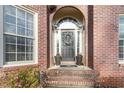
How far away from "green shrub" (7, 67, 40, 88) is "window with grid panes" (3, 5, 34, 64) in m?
0.40

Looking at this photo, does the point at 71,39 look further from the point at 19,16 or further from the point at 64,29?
the point at 19,16

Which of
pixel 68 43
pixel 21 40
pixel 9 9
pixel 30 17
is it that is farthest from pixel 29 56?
pixel 68 43

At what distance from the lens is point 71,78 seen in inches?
300

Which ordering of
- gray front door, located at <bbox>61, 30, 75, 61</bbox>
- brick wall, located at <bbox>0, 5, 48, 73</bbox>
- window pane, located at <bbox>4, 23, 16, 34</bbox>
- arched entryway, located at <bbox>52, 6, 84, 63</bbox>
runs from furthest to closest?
gray front door, located at <bbox>61, 30, 75, 61</bbox>, arched entryway, located at <bbox>52, 6, 84, 63</bbox>, brick wall, located at <bbox>0, 5, 48, 73</bbox>, window pane, located at <bbox>4, 23, 16, 34</bbox>

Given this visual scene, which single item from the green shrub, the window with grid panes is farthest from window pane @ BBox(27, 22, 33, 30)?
the green shrub

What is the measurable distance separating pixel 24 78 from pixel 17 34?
134cm

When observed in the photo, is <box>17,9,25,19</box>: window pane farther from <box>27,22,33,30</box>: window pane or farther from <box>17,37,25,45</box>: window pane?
<box>17,37,25,45</box>: window pane

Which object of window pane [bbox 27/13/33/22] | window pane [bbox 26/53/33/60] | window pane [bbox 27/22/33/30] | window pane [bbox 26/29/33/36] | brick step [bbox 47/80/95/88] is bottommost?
brick step [bbox 47/80/95/88]

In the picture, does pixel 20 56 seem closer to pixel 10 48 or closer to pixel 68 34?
pixel 10 48

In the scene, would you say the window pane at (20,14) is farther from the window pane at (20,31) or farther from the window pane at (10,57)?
the window pane at (10,57)

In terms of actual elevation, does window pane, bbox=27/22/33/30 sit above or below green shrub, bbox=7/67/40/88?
above

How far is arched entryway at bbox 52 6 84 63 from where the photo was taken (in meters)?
11.2

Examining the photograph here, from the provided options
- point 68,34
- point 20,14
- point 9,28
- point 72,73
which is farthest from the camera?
point 68,34

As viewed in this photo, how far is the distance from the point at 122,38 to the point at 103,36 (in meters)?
0.74
